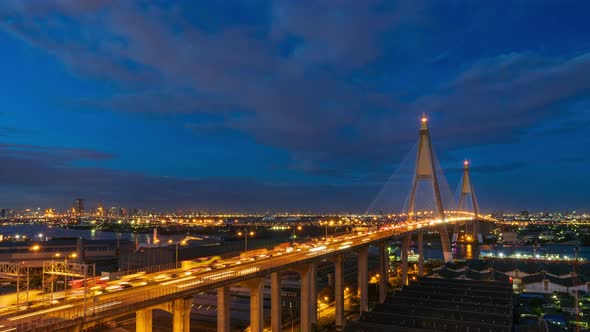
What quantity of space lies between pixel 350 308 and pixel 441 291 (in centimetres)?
868

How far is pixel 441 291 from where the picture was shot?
1599 inches

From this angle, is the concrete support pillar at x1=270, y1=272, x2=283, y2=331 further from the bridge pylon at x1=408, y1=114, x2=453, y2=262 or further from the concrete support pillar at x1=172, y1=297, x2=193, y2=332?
the bridge pylon at x1=408, y1=114, x2=453, y2=262

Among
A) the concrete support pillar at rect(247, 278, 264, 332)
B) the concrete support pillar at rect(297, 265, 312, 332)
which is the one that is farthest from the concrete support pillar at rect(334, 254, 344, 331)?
the concrete support pillar at rect(247, 278, 264, 332)

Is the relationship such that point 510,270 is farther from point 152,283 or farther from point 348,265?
point 152,283

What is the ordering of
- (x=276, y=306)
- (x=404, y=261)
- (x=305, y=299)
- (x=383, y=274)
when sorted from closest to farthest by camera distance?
(x=276, y=306), (x=305, y=299), (x=383, y=274), (x=404, y=261)

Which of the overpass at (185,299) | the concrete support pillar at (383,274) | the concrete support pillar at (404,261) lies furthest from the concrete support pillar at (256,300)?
the concrete support pillar at (404,261)

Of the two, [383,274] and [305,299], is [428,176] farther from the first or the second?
[305,299]

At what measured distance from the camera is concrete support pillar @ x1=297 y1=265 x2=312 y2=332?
99.7 feet

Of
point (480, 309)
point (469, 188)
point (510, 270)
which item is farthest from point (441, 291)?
point (469, 188)

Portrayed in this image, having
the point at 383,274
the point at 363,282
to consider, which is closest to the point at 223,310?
the point at 363,282

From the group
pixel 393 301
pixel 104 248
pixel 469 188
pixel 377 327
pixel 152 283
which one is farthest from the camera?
pixel 469 188

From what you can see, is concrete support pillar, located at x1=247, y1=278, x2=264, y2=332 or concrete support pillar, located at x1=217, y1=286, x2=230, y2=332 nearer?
concrete support pillar, located at x1=217, y1=286, x2=230, y2=332

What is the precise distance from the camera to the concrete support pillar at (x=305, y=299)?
30.4 m

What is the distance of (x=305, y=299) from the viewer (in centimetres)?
3081
